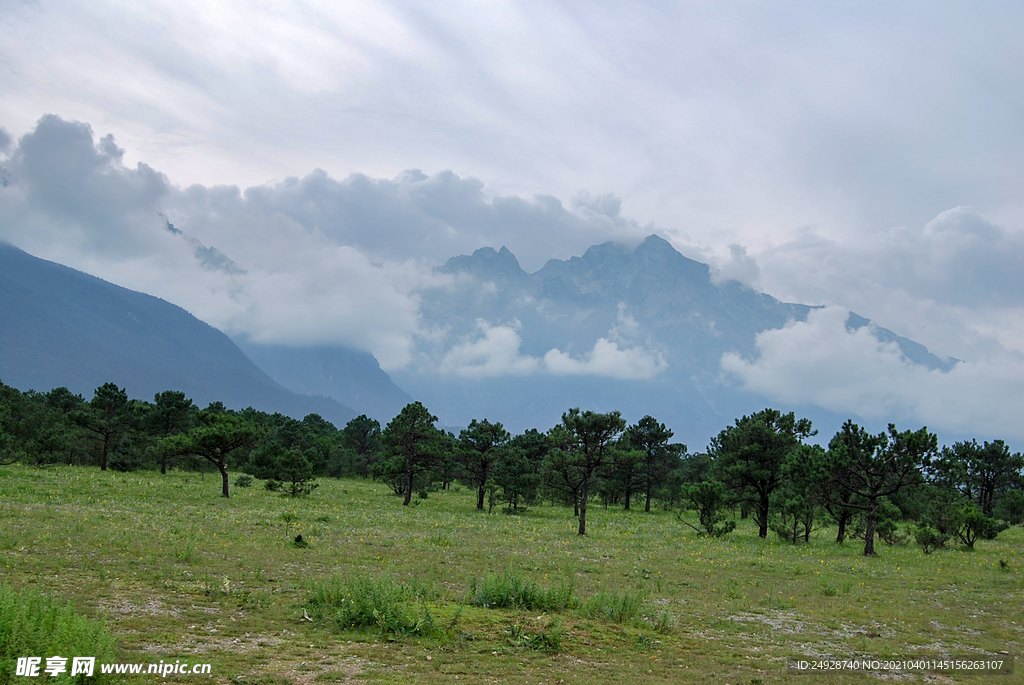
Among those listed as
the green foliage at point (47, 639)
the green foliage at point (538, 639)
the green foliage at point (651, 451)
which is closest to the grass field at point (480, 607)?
the green foliage at point (538, 639)

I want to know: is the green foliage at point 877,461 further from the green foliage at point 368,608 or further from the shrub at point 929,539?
the green foliage at point 368,608

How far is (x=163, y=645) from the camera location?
994 cm

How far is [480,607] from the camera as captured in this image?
45.9 ft

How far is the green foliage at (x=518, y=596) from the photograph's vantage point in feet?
46.8

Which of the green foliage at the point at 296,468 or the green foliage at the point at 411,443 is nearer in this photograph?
the green foliage at the point at 296,468

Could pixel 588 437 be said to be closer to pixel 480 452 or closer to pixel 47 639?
pixel 480 452

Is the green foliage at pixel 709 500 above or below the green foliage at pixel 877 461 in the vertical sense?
below

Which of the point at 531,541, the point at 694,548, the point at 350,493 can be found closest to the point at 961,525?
the point at 694,548

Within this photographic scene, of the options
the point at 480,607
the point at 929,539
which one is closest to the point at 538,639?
the point at 480,607

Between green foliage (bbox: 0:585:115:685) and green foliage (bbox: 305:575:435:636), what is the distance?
4.59m

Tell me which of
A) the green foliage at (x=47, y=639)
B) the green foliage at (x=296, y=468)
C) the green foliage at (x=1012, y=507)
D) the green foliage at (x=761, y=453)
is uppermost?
the green foliage at (x=761, y=453)

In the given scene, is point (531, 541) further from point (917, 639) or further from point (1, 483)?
point (1, 483)

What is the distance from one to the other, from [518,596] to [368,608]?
158 inches

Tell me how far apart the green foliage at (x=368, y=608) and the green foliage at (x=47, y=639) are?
15.1ft
